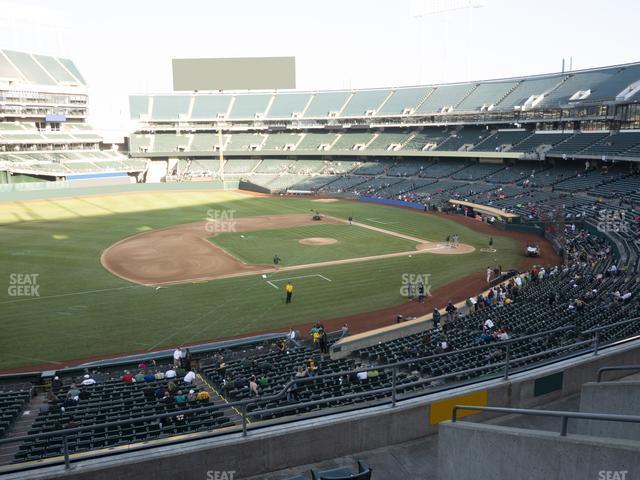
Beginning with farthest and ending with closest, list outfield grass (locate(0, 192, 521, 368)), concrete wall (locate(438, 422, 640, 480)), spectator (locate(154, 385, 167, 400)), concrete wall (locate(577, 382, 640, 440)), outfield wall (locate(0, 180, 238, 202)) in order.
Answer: outfield wall (locate(0, 180, 238, 202)) → outfield grass (locate(0, 192, 521, 368)) → spectator (locate(154, 385, 167, 400)) → concrete wall (locate(577, 382, 640, 440)) → concrete wall (locate(438, 422, 640, 480))

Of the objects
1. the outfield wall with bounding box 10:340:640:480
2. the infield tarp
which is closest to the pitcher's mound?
the infield tarp

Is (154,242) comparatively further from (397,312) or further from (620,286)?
(620,286)

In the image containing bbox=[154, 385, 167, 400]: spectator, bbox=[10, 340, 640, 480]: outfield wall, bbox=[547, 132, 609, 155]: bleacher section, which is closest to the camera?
bbox=[10, 340, 640, 480]: outfield wall

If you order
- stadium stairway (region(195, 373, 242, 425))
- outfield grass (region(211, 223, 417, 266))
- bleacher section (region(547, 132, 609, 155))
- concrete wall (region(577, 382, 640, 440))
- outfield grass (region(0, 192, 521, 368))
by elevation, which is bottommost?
outfield grass (region(0, 192, 521, 368))

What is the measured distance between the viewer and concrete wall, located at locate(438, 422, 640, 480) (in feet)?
17.0

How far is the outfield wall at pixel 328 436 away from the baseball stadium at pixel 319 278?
0.03m

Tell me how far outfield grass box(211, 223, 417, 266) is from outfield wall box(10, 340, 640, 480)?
2824 cm

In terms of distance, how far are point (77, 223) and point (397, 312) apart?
124 feet

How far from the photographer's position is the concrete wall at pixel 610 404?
21.6 ft

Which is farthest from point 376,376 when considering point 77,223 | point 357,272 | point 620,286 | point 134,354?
point 77,223

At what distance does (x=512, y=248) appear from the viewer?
40.8m

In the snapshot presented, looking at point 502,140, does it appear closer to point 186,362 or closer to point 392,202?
point 392,202

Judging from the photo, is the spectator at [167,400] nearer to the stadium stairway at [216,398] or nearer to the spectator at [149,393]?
the spectator at [149,393]

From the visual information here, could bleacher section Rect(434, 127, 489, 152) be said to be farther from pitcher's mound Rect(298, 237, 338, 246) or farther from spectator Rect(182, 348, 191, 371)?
spectator Rect(182, 348, 191, 371)
